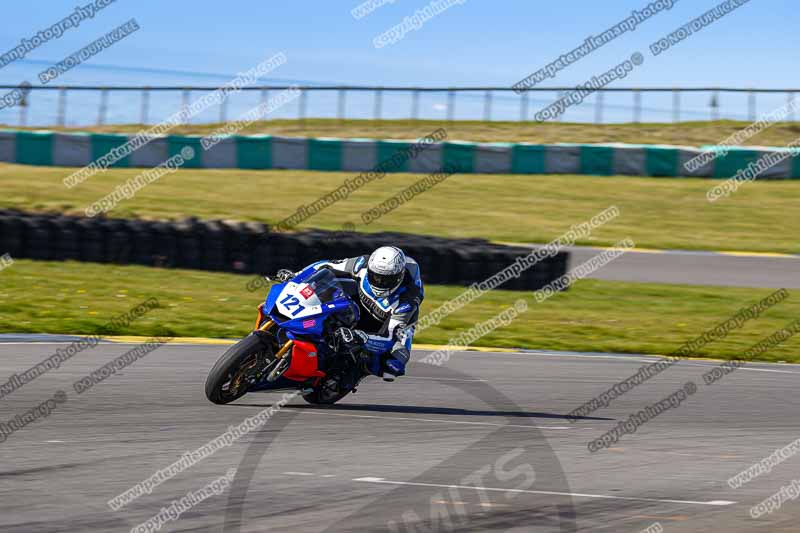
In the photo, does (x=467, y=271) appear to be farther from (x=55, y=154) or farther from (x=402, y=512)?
(x=55, y=154)

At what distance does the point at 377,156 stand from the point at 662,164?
24.0ft

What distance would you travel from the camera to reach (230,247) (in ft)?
58.2

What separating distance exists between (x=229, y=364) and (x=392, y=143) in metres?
20.9

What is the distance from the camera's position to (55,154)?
98.6 ft

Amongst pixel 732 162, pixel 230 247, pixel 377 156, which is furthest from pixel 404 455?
pixel 732 162

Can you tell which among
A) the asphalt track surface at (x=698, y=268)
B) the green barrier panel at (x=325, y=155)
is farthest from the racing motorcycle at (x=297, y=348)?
the green barrier panel at (x=325, y=155)

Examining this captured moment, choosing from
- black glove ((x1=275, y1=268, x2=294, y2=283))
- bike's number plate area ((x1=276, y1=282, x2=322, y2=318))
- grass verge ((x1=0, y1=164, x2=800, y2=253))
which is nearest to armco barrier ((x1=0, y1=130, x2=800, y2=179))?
grass verge ((x1=0, y1=164, x2=800, y2=253))

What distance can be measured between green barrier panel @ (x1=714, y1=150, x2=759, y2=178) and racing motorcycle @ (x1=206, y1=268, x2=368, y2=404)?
854 inches

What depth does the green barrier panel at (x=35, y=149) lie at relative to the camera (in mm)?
29984

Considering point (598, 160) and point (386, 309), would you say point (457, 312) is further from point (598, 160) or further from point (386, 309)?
point (598, 160)

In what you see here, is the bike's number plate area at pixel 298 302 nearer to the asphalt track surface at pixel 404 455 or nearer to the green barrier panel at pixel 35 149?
the asphalt track surface at pixel 404 455

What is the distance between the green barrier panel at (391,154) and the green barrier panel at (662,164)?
243 inches

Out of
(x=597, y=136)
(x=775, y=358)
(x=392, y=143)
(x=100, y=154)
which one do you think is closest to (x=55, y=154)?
(x=100, y=154)

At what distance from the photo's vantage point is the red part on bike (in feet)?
29.3
